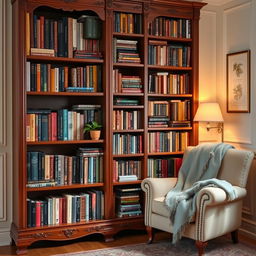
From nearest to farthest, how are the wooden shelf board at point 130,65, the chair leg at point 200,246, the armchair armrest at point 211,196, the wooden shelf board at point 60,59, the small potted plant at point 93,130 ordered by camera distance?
1. the armchair armrest at point 211,196
2. the chair leg at point 200,246
3. the wooden shelf board at point 60,59
4. the small potted plant at point 93,130
5. the wooden shelf board at point 130,65

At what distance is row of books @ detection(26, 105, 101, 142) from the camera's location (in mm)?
4070

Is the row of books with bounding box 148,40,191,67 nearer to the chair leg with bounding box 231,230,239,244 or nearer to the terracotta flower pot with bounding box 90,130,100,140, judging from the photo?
the terracotta flower pot with bounding box 90,130,100,140

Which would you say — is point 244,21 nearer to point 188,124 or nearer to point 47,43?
point 188,124

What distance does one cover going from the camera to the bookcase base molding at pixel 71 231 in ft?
13.0

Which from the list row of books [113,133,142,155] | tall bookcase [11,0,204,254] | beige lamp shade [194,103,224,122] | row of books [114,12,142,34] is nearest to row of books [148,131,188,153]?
tall bookcase [11,0,204,254]

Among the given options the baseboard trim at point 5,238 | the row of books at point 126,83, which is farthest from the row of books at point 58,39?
the baseboard trim at point 5,238

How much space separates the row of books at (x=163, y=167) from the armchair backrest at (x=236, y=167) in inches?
24.2

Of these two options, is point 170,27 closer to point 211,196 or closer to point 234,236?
point 211,196

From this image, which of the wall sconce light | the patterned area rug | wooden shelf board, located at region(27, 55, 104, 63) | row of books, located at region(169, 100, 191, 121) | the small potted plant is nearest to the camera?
the patterned area rug

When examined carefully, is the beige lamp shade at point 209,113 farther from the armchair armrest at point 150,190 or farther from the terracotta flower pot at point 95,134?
the terracotta flower pot at point 95,134

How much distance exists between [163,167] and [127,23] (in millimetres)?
1583

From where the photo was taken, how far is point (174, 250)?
4.02m

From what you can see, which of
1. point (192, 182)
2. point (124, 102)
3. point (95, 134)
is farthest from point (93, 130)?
point (192, 182)

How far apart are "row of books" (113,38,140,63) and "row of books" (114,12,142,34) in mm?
111
